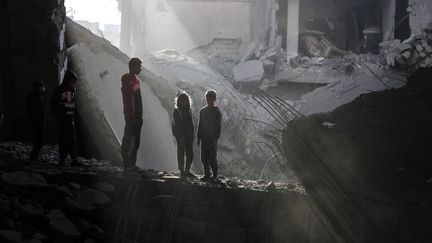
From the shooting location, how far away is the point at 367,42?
18719 mm

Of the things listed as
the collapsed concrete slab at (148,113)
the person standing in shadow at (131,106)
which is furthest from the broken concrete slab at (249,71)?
the person standing in shadow at (131,106)

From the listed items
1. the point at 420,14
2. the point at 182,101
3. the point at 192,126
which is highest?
the point at 420,14

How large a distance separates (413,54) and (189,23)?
15029mm

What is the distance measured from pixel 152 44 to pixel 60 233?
2330 centimetres

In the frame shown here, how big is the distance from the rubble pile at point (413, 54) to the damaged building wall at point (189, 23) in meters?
12.7

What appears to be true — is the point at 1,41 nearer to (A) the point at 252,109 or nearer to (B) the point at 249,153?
(B) the point at 249,153

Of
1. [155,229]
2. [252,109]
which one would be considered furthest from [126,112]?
[252,109]

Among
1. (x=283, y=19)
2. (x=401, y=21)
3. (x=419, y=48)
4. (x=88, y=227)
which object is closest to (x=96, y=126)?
(x=88, y=227)

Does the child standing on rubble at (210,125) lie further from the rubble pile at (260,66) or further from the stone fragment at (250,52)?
the stone fragment at (250,52)

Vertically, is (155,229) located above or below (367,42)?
below

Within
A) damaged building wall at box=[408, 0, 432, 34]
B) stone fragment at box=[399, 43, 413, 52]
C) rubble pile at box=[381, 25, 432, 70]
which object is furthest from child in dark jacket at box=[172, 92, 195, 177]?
damaged building wall at box=[408, 0, 432, 34]

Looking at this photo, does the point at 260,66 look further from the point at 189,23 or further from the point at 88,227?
the point at 88,227

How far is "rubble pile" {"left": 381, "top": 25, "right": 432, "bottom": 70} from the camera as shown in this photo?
43.4 ft

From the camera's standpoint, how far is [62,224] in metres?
4.65
